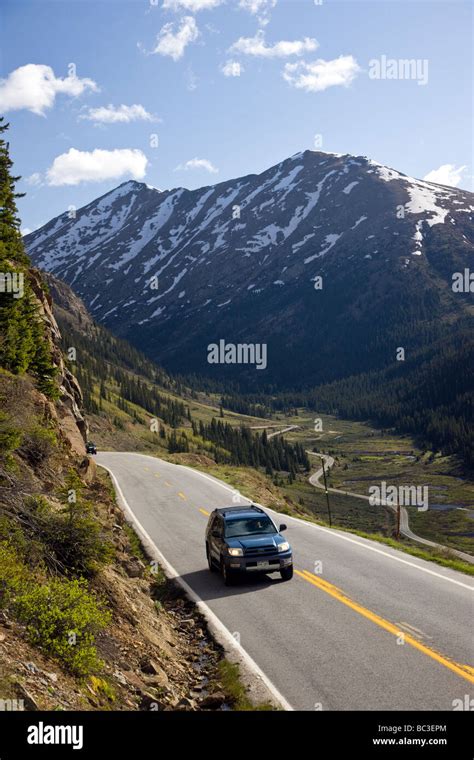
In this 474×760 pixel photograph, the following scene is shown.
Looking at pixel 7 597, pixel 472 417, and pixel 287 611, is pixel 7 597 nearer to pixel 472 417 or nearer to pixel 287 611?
pixel 287 611

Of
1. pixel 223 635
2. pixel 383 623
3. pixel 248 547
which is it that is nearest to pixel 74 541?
pixel 223 635

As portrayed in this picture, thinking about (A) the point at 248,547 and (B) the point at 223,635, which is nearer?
(B) the point at 223,635

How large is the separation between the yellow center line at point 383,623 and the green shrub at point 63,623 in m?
5.30

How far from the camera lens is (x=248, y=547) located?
14.8 meters

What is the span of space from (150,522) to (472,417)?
163 m

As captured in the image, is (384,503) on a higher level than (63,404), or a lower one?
lower

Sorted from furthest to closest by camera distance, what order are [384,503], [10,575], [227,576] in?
1. [384,503]
2. [227,576]
3. [10,575]

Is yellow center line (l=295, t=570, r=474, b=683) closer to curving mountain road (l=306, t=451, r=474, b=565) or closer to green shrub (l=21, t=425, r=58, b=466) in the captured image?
green shrub (l=21, t=425, r=58, b=466)

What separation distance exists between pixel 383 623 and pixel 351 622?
0.63m

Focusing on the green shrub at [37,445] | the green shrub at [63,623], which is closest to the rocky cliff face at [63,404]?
the green shrub at [37,445]

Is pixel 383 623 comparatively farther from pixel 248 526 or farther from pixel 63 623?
pixel 63 623

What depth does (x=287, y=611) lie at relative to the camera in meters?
12.5

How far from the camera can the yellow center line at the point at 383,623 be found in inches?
345

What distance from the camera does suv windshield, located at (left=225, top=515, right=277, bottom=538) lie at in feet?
51.8
